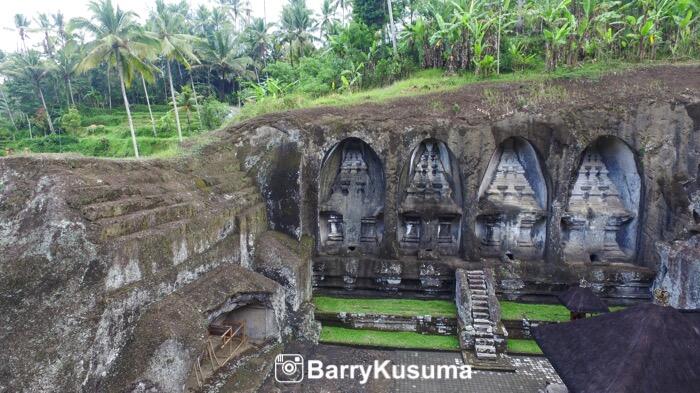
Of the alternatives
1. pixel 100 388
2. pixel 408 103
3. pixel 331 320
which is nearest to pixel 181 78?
pixel 408 103

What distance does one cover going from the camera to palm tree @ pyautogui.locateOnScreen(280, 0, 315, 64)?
3553cm

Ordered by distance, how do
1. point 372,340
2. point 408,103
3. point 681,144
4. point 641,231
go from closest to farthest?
1. point 372,340
2. point 681,144
3. point 641,231
4. point 408,103

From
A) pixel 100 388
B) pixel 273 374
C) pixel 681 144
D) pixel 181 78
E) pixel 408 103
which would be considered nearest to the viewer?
pixel 100 388

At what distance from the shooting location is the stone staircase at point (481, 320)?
36.5 feet

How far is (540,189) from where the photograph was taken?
1438 centimetres

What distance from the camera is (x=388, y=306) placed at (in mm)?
13234

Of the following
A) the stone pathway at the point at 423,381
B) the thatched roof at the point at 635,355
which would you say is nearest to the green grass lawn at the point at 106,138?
the stone pathway at the point at 423,381

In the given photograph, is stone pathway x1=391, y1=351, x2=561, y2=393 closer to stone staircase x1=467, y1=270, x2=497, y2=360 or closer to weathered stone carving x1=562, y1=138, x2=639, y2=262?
stone staircase x1=467, y1=270, x2=497, y2=360

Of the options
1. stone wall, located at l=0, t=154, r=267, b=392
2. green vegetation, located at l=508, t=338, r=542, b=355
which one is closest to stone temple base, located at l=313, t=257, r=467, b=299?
green vegetation, located at l=508, t=338, r=542, b=355

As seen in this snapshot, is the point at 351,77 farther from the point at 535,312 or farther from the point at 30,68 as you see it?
the point at 30,68

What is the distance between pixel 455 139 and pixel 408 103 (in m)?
2.25

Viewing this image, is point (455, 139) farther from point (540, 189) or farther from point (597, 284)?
point (597, 284)

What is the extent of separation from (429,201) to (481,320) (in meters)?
4.60

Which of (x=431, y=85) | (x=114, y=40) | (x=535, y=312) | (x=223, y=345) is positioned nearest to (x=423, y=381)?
(x=535, y=312)
